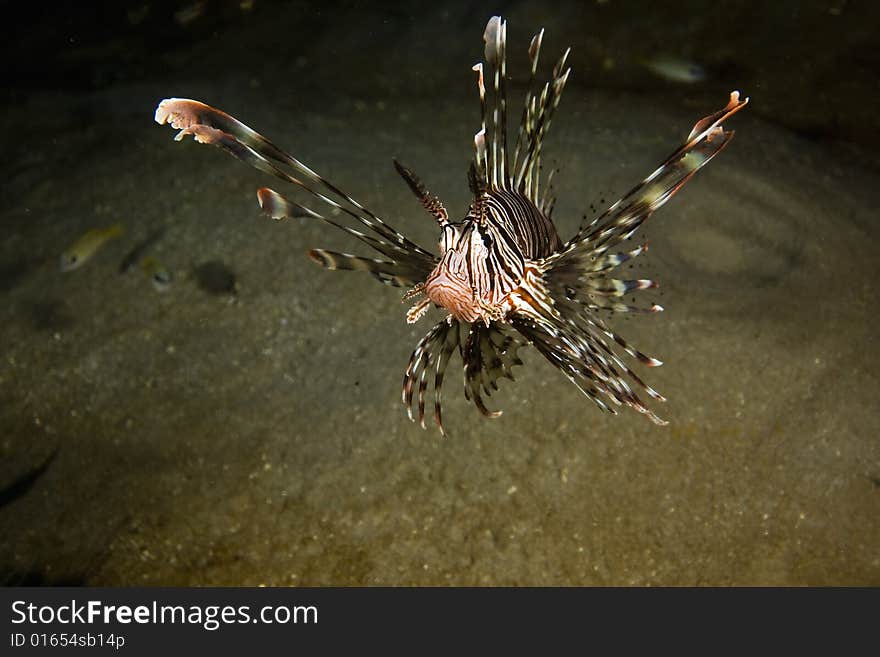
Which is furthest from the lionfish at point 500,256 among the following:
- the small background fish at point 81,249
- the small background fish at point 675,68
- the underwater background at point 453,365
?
the small background fish at point 675,68

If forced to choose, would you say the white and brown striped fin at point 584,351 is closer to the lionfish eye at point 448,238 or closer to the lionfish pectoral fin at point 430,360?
the lionfish pectoral fin at point 430,360

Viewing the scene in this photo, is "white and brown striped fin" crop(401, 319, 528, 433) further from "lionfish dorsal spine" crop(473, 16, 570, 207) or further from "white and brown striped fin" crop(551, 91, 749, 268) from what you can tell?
"lionfish dorsal spine" crop(473, 16, 570, 207)

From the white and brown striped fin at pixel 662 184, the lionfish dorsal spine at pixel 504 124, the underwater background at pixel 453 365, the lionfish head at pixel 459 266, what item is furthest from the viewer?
the underwater background at pixel 453 365

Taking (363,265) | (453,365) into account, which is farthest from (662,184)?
(453,365)

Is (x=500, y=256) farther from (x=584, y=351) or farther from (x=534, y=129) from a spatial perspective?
(x=534, y=129)

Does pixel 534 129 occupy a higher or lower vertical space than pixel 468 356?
higher

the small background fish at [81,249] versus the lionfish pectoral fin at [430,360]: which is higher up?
the small background fish at [81,249]
